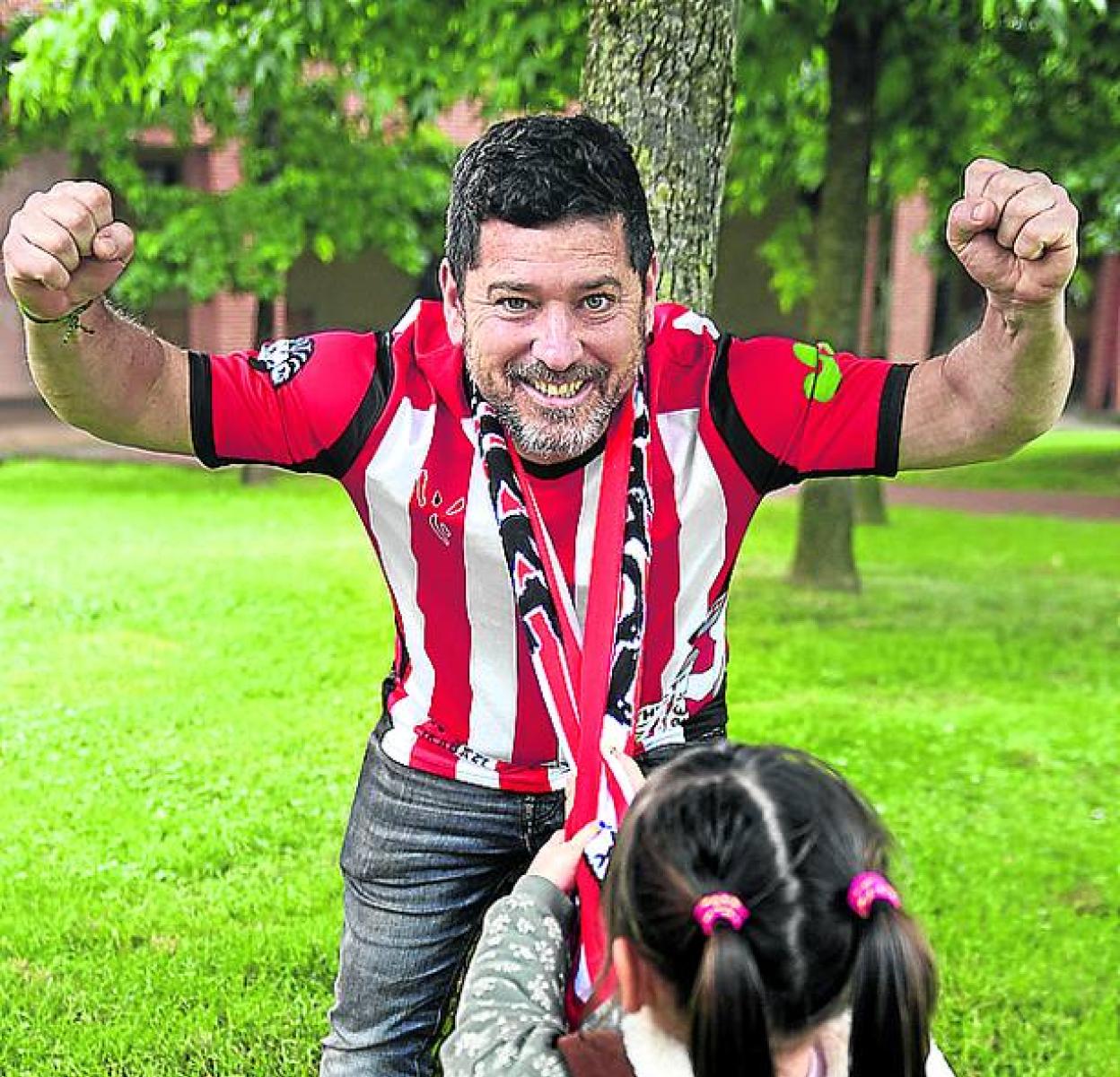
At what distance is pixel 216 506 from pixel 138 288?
2.14 meters

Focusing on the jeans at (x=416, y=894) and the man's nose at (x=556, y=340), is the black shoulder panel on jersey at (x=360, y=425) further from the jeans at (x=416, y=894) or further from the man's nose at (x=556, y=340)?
the jeans at (x=416, y=894)

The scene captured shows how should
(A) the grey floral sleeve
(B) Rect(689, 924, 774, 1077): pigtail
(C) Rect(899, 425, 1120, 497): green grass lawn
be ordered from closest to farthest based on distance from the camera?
(B) Rect(689, 924, 774, 1077): pigtail, (A) the grey floral sleeve, (C) Rect(899, 425, 1120, 497): green grass lawn

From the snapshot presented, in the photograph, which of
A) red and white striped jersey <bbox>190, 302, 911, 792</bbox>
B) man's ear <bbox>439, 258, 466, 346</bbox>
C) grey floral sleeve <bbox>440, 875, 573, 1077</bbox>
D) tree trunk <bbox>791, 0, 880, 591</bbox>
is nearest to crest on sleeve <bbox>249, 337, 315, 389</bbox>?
red and white striped jersey <bbox>190, 302, 911, 792</bbox>

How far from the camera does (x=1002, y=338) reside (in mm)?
2350

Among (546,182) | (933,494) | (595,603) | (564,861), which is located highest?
(546,182)

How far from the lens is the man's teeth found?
237 centimetres

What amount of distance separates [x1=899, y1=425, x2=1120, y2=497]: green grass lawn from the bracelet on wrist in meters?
13.4

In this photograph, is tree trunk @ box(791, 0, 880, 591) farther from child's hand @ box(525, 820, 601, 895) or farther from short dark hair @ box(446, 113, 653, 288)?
child's hand @ box(525, 820, 601, 895)

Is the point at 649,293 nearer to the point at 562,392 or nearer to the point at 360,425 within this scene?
the point at 562,392

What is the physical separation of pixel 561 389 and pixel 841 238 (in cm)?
707

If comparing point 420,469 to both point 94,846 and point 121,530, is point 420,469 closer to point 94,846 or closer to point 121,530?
point 94,846

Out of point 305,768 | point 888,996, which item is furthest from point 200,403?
point 305,768

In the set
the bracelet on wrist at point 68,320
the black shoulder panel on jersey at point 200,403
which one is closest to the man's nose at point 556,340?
the black shoulder panel on jersey at point 200,403

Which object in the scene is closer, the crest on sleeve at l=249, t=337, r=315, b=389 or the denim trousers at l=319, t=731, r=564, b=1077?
the crest on sleeve at l=249, t=337, r=315, b=389
